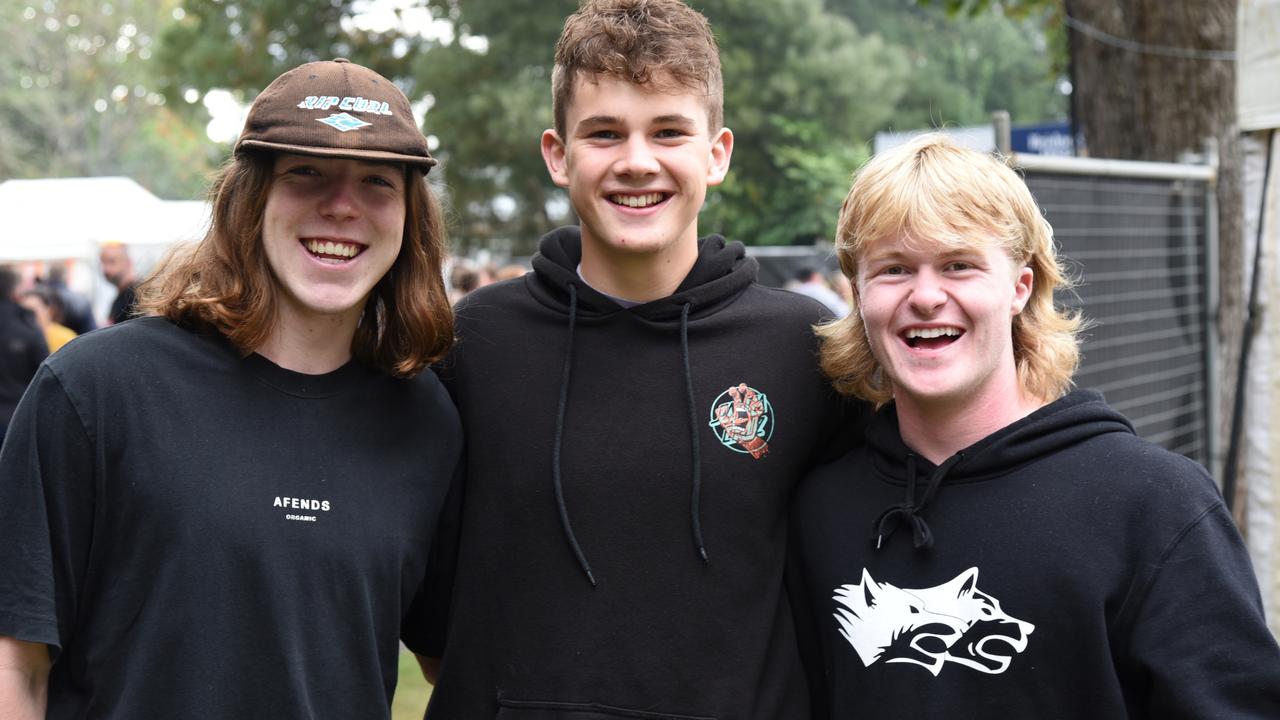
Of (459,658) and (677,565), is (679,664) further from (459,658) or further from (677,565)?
(459,658)

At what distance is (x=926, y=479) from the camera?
251 cm

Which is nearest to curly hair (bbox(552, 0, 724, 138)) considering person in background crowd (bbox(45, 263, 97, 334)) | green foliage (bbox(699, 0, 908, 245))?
person in background crowd (bbox(45, 263, 97, 334))

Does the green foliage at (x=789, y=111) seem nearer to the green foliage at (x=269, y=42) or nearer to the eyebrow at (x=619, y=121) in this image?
the green foliage at (x=269, y=42)

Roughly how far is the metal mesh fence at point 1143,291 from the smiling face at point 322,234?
7.93ft

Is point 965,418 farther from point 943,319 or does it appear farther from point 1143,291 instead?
point 1143,291

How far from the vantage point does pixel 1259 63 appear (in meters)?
4.09

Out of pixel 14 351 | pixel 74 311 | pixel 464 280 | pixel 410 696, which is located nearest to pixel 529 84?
pixel 464 280

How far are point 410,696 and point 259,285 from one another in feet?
15.1

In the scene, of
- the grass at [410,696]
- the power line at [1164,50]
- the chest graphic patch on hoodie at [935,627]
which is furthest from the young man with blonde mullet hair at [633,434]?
the power line at [1164,50]

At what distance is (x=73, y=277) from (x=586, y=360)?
2159 centimetres

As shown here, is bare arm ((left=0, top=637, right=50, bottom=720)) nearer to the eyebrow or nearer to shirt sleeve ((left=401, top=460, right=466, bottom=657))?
shirt sleeve ((left=401, top=460, right=466, bottom=657))

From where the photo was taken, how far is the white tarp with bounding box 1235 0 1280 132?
4.04 meters

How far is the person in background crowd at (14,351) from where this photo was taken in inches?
309

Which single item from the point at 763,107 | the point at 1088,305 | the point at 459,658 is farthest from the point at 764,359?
the point at 763,107
